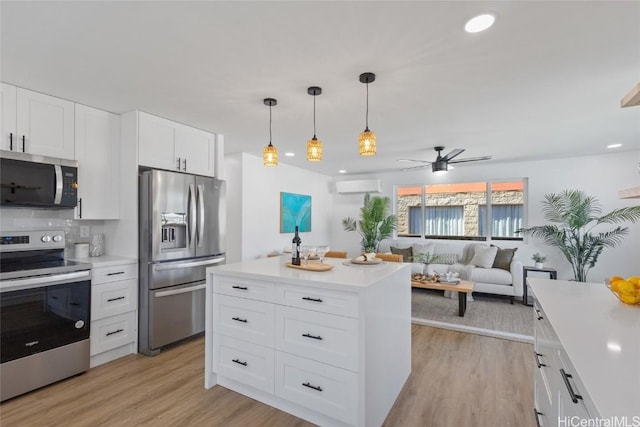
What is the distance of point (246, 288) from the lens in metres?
Result: 2.21

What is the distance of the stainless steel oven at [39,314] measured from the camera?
221 cm

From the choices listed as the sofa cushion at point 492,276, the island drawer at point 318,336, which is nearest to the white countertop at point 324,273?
the island drawer at point 318,336

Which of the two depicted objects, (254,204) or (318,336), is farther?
(254,204)

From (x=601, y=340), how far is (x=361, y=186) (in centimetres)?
592

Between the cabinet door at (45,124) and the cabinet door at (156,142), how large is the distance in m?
0.56

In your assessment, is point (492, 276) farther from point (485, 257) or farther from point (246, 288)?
point (246, 288)

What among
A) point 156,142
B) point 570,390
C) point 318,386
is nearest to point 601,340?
point 570,390

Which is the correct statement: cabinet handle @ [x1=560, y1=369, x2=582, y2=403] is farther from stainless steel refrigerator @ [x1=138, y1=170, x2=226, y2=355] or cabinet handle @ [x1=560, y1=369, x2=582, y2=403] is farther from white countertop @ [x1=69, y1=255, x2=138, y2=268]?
white countertop @ [x1=69, y1=255, x2=138, y2=268]

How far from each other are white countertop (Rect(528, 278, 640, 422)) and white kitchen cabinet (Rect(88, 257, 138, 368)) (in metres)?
3.29

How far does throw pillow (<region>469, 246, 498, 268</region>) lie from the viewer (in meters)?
5.30

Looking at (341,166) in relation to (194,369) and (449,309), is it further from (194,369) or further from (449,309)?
(194,369)

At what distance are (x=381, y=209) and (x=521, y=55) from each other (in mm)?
4607

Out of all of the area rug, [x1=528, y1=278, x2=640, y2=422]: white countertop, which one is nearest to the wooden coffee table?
the area rug

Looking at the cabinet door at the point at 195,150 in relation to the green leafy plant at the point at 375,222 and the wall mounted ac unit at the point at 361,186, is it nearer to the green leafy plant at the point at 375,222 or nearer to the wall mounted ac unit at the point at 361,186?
the green leafy plant at the point at 375,222
